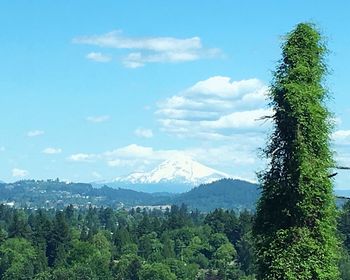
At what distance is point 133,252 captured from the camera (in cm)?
13588

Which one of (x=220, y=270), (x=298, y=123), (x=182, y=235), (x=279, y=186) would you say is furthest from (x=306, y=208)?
(x=182, y=235)

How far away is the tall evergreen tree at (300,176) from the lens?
1636cm

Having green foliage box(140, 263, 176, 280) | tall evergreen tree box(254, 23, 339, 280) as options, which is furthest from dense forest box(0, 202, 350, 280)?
tall evergreen tree box(254, 23, 339, 280)

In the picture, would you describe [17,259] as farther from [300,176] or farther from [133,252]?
[300,176]

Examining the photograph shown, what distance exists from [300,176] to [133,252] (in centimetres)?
12138

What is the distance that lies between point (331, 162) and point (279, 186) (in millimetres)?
1201

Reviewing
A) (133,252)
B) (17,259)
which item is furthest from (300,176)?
(133,252)

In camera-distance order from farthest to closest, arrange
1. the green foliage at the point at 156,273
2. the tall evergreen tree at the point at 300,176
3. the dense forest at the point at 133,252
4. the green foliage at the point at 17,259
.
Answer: the green foliage at the point at 17,259, the dense forest at the point at 133,252, the green foliage at the point at 156,273, the tall evergreen tree at the point at 300,176

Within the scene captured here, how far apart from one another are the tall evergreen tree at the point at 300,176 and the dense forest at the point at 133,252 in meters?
88.8

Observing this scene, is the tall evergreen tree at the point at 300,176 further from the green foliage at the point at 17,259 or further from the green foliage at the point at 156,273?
the green foliage at the point at 17,259

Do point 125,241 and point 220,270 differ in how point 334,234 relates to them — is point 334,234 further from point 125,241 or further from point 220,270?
point 125,241

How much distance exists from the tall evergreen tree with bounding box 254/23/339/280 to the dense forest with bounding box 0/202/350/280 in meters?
88.8

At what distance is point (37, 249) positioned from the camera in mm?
131750

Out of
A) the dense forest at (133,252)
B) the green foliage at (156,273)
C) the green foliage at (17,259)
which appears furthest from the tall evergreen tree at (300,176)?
the green foliage at (17,259)
